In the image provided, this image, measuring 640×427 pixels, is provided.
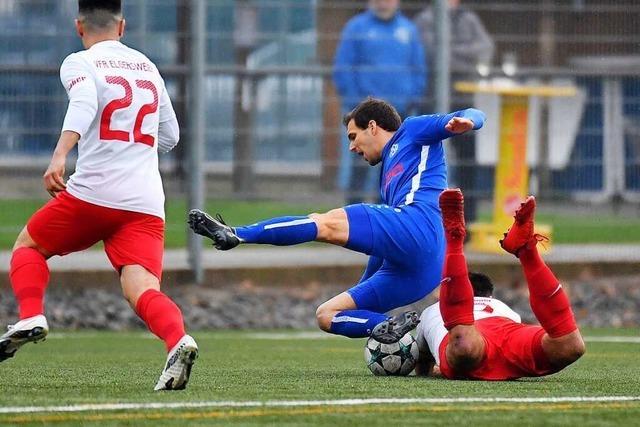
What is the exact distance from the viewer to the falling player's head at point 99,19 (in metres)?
6.85

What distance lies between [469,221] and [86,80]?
7761 millimetres

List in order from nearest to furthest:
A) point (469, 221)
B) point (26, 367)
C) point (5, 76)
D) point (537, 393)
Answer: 1. point (537, 393)
2. point (26, 367)
3. point (5, 76)
4. point (469, 221)

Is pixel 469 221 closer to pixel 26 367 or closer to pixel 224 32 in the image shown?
pixel 224 32

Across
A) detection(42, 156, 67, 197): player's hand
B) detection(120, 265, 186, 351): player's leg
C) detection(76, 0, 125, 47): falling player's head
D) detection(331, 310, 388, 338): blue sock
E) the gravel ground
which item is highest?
detection(76, 0, 125, 47): falling player's head

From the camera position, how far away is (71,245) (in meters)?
6.80

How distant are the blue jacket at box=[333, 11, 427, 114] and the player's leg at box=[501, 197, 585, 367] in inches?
261

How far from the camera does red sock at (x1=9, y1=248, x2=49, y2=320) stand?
6613 millimetres

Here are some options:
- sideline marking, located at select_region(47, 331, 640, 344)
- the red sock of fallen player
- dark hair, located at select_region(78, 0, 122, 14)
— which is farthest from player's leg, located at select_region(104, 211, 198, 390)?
sideline marking, located at select_region(47, 331, 640, 344)

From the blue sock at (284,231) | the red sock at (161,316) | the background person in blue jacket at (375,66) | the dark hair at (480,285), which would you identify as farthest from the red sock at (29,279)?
the background person in blue jacket at (375,66)

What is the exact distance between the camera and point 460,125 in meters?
7.60

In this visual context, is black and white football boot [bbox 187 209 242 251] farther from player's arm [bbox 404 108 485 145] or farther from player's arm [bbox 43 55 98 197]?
player's arm [bbox 404 108 485 145]

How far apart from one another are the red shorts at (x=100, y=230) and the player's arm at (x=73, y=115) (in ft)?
0.54

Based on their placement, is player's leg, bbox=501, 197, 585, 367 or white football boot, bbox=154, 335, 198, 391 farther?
player's leg, bbox=501, 197, 585, 367

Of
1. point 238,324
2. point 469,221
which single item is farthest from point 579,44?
point 238,324
